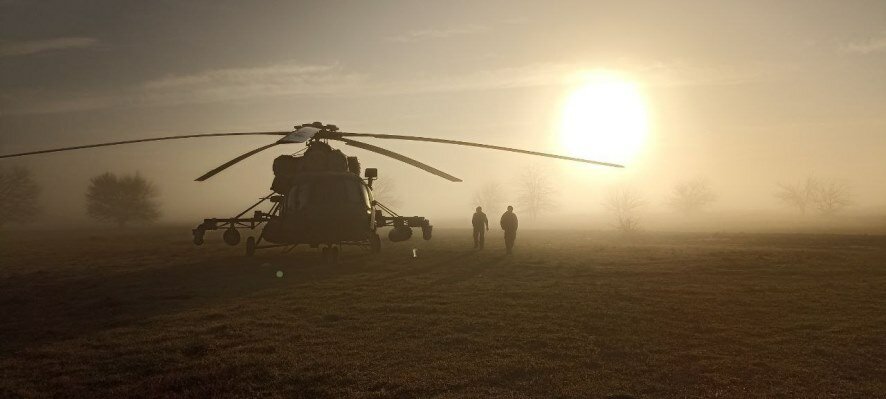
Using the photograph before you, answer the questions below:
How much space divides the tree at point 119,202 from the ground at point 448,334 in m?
66.8

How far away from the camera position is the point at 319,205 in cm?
1521

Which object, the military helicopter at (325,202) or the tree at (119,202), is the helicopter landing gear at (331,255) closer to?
the military helicopter at (325,202)

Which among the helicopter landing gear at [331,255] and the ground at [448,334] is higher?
the helicopter landing gear at [331,255]

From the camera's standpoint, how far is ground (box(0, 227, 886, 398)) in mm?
5938

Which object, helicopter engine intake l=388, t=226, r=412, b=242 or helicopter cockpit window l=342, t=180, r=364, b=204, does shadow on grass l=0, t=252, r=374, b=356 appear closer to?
helicopter engine intake l=388, t=226, r=412, b=242

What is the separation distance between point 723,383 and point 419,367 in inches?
146

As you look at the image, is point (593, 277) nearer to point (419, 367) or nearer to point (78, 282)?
point (419, 367)

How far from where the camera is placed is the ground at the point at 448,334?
594 cm

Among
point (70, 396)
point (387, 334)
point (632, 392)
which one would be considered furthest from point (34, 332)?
point (632, 392)

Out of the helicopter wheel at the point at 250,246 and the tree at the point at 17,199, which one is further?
the tree at the point at 17,199

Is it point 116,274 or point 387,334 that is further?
point 116,274

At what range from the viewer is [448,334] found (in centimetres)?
819

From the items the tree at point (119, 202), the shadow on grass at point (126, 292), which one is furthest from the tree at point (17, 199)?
the shadow on grass at point (126, 292)

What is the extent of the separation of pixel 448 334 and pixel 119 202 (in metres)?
81.3
